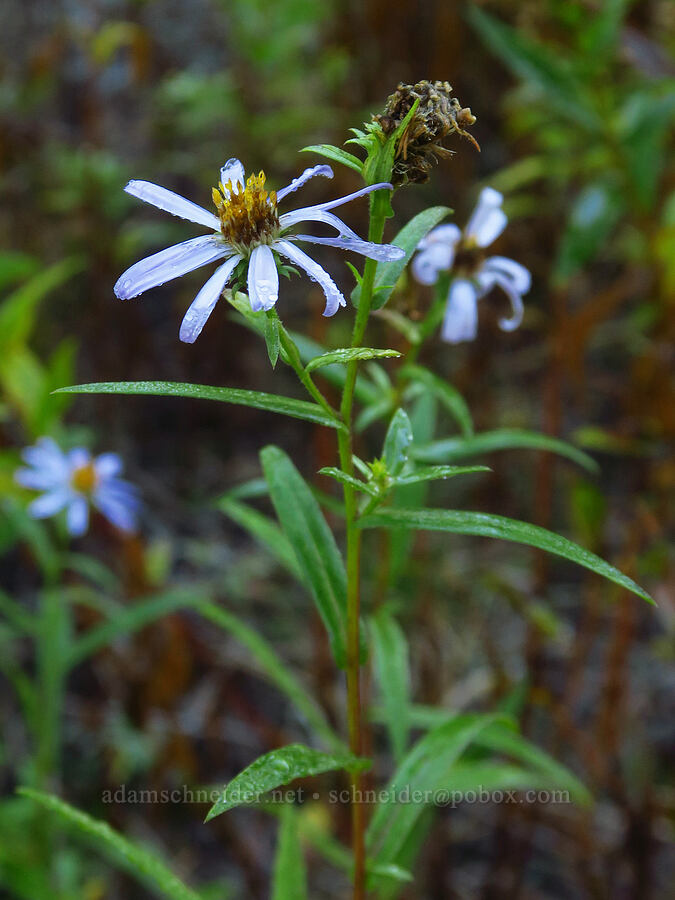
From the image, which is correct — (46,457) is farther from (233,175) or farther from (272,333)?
(272,333)

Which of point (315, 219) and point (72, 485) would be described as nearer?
point (315, 219)

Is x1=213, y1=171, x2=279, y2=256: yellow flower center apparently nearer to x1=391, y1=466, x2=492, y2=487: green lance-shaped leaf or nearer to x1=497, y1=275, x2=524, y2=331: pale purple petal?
x1=391, y1=466, x2=492, y2=487: green lance-shaped leaf

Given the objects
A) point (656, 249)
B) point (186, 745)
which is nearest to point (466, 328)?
point (656, 249)

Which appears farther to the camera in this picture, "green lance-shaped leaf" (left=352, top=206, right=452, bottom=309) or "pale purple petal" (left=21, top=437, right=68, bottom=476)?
"pale purple petal" (left=21, top=437, right=68, bottom=476)

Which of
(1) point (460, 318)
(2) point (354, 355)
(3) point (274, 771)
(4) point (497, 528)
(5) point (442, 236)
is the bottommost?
(3) point (274, 771)

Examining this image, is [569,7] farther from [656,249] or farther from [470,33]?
[470,33]

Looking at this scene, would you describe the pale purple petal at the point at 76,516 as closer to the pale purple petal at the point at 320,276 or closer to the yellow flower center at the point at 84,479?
the yellow flower center at the point at 84,479

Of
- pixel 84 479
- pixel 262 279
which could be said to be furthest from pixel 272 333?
pixel 84 479

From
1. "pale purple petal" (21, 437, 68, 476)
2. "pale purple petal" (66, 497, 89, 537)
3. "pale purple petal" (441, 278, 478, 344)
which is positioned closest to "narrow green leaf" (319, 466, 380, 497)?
"pale purple petal" (441, 278, 478, 344)
